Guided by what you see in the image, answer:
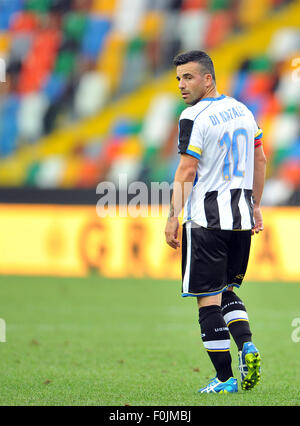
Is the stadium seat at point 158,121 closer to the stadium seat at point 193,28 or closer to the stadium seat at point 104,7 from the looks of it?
the stadium seat at point 193,28

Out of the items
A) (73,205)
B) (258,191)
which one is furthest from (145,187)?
(258,191)

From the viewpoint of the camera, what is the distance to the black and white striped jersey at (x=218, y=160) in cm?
466

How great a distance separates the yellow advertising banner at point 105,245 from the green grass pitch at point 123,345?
86 centimetres

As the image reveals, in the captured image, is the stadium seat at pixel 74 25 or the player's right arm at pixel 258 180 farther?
the stadium seat at pixel 74 25

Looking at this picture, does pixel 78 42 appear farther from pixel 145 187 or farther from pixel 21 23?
pixel 145 187

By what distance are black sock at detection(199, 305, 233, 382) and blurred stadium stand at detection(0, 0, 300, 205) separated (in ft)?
35.2

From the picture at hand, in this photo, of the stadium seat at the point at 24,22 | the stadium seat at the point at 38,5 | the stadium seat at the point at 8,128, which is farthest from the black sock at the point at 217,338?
the stadium seat at the point at 38,5

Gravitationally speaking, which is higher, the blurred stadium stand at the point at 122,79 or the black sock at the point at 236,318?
the blurred stadium stand at the point at 122,79

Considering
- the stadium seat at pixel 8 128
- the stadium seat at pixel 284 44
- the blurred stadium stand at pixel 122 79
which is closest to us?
the blurred stadium stand at pixel 122 79

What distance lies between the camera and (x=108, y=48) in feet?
61.1

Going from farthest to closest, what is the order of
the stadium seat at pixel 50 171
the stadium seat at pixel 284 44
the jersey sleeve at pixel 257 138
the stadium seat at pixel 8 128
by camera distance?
the stadium seat at pixel 284 44 < the stadium seat at pixel 8 128 < the stadium seat at pixel 50 171 < the jersey sleeve at pixel 257 138

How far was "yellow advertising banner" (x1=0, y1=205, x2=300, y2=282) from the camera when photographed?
12.8 metres

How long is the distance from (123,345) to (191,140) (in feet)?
8.86

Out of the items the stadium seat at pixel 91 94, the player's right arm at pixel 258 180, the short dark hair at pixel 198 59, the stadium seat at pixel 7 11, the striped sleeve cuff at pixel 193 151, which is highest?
the stadium seat at pixel 7 11
